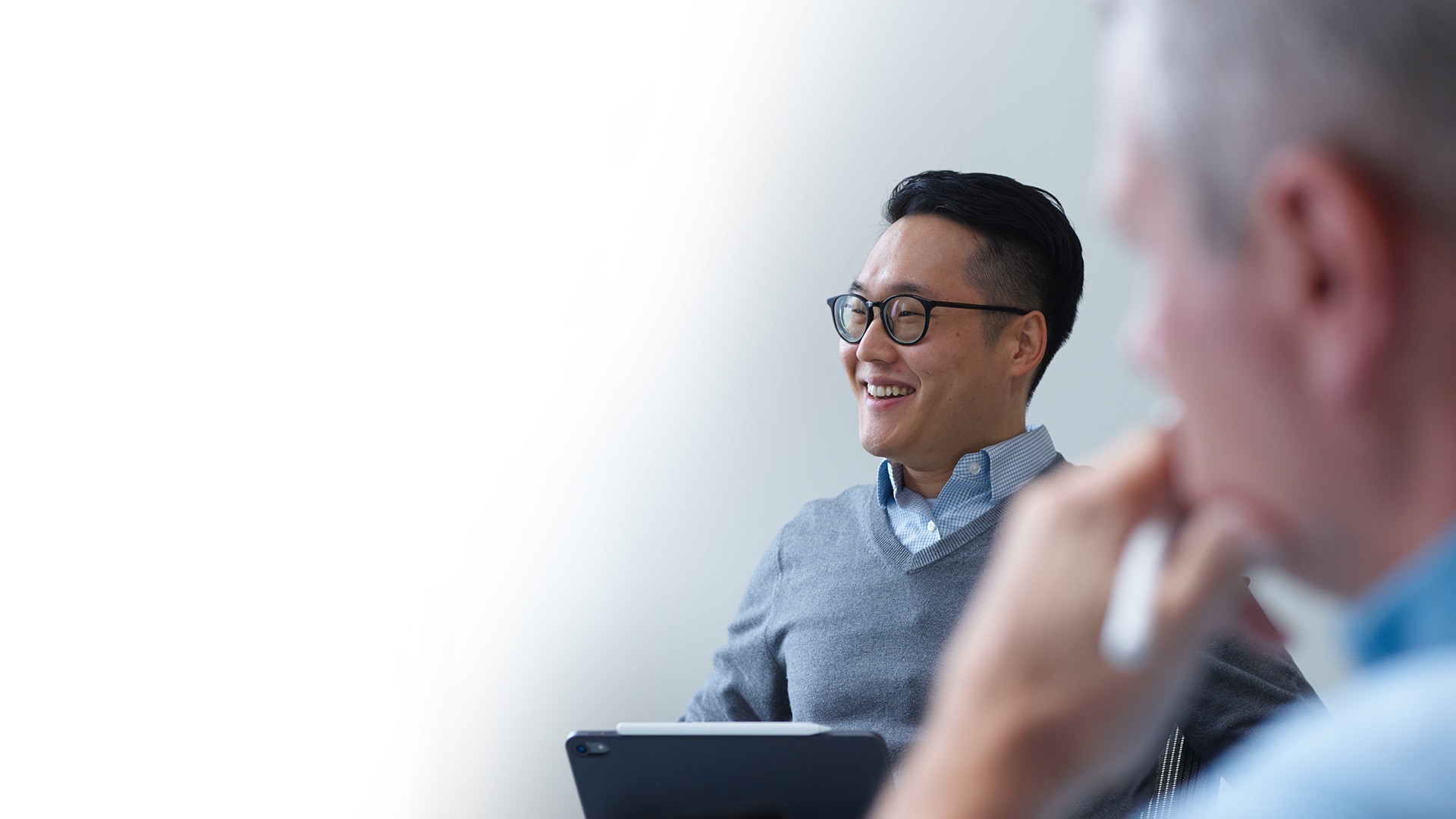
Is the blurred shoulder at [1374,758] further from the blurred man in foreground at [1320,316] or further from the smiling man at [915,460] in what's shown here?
the smiling man at [915,460]

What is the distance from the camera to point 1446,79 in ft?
1.25

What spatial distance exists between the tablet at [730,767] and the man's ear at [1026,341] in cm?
88

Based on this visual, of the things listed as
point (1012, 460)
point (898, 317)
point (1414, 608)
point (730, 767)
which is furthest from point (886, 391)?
point (1414, 608)

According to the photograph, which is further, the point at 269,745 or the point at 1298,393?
the point at 269,745


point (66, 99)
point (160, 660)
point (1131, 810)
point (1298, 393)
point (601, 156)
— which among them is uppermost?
point (66, 99)

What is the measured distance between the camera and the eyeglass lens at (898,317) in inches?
73.2

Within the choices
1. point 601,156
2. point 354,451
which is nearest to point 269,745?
point 354,451

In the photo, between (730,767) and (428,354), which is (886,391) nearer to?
(730,767)

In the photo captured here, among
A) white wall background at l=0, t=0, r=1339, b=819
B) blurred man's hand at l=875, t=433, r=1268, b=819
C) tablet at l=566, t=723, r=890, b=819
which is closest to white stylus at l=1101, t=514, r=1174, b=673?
blurred man's hand at l=875, t=433, r=1268, b=819

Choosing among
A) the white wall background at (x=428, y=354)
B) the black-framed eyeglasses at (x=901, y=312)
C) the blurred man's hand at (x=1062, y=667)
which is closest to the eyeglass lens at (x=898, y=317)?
the black-framed eyeglasses at (x=901, y=312)

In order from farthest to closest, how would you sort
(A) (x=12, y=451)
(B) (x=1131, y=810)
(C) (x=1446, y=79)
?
1. (A) (x=12, y=451)
2. (B) (x=1131, y=810)
3. (C) (x=1446, y=79)

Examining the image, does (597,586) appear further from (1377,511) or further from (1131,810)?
(1377,511)

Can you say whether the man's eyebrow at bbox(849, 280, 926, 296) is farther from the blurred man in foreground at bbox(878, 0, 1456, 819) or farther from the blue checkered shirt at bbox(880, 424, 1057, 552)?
the blurred man in foreground at bbox(878, 0, 1456, 819)

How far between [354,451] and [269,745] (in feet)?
1.81
